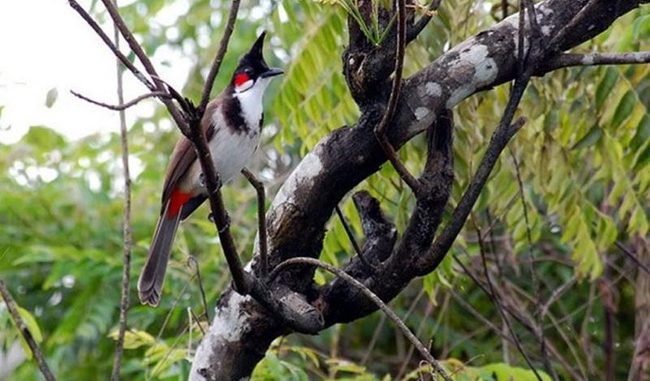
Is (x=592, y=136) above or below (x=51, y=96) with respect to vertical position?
below

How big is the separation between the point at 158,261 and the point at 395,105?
1.15 metres

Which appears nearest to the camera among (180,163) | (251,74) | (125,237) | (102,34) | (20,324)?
(102,34)

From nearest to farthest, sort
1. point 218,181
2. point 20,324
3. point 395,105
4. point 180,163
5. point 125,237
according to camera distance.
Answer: point 218,181 → point 395,105 → point 20,324 → point 125,237 → point 180,163

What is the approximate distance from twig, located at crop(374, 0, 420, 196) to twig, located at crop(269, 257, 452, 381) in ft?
0.83

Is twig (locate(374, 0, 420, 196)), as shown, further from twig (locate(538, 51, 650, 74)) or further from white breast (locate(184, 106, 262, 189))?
white breast (locate(184, 106, 262, 189))

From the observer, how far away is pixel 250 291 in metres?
2.69

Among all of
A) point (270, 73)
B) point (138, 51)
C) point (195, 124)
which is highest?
point (138, 51)

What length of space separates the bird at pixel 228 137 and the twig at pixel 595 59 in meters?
0.86

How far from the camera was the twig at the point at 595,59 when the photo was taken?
8.81ft

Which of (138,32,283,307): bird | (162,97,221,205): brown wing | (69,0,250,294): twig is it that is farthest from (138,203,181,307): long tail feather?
(69,0,250,294): twig

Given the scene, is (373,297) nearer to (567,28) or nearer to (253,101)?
(567,28)

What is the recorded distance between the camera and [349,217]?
11.9 ft

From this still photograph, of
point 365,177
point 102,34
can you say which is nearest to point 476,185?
point 365,177

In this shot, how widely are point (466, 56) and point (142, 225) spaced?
2962 mm
